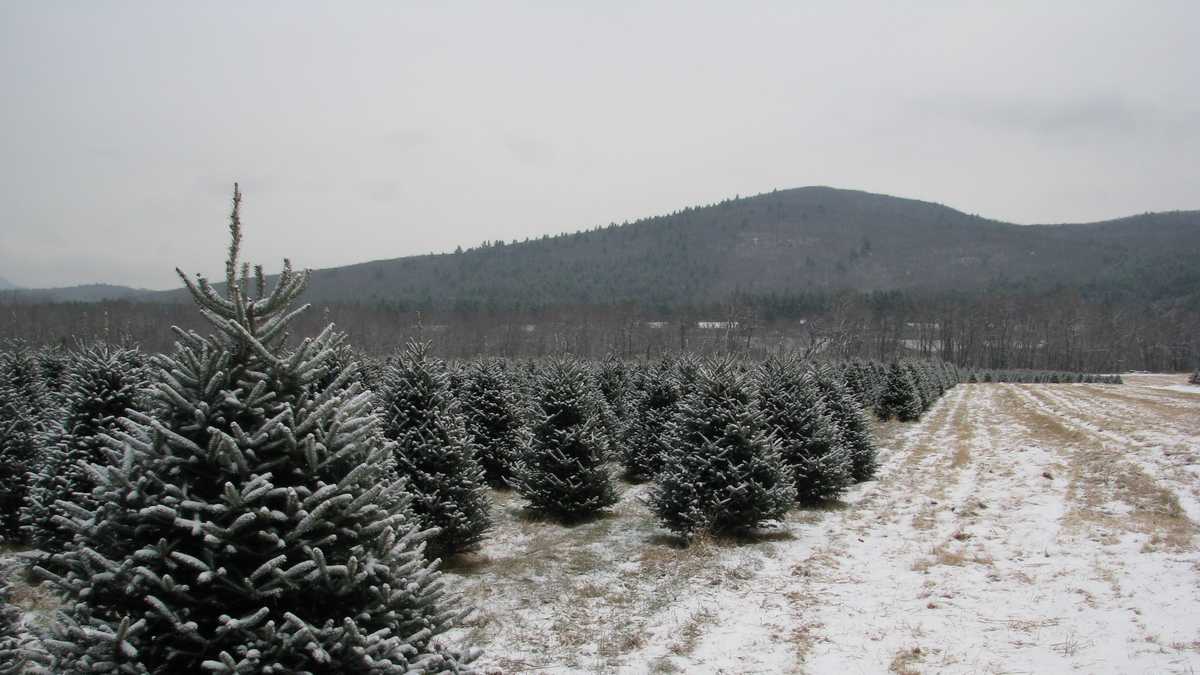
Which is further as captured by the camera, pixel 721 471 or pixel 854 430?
pixel 854 430

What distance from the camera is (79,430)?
9.09 meters

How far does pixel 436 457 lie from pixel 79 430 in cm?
513

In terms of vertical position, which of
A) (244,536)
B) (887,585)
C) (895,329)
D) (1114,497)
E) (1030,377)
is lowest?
(1030,377)

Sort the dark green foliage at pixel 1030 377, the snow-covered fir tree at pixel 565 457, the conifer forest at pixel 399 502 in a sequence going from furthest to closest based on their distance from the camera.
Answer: the dark green foliage at pixel 1030 377 < the snow-covered fir tree at pixel 565 457 < the conifer forest at pixel 399 502

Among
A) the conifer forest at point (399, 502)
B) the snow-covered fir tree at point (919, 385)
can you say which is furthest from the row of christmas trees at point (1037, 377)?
the conifer forest at point (399, 502)

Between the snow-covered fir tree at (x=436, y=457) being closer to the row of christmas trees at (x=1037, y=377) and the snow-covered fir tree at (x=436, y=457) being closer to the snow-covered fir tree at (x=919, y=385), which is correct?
the snow-covered fir tree at (x=919, y=385)

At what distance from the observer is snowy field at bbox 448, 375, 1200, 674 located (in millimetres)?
6301

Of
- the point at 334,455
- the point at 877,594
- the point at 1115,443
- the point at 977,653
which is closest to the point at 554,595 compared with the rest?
the point at 877,594

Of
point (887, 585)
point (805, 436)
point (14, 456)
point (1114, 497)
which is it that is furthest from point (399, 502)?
point (1114, 497)

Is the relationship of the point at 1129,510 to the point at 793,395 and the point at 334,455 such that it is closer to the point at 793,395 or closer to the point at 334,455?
the point at 793,395

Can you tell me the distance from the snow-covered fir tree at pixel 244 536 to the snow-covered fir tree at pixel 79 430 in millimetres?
6740

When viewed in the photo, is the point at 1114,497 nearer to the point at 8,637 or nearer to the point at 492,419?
the point at 492,419

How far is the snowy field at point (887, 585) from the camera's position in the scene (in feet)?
20.7

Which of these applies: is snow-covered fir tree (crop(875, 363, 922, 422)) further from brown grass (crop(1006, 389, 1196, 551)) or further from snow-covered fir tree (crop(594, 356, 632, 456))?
snow-covered fir tree (crop(594, 356, 632, 456))
